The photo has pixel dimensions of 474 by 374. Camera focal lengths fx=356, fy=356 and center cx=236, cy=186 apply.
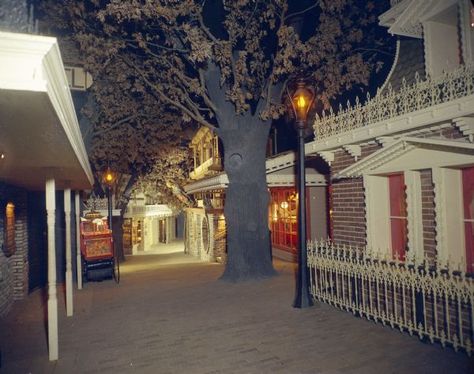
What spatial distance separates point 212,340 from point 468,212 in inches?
199

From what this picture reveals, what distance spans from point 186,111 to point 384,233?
7013 millimetres

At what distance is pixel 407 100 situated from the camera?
273 inches

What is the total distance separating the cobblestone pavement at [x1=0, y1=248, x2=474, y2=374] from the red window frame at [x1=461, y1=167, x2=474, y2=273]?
199cm

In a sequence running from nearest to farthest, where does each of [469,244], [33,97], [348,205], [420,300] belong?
[33,97], [420,300], [469,244], [348,205]

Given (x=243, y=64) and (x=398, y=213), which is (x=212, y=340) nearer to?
(x=398, y=213)

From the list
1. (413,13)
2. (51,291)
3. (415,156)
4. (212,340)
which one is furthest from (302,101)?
(51,291)

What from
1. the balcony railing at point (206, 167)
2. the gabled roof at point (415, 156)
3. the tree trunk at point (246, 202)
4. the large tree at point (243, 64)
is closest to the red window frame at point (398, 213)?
the gabled roof at point (415, 156)

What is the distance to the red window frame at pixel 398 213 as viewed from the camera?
7699 millimetres

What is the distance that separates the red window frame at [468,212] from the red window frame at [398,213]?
1295mm

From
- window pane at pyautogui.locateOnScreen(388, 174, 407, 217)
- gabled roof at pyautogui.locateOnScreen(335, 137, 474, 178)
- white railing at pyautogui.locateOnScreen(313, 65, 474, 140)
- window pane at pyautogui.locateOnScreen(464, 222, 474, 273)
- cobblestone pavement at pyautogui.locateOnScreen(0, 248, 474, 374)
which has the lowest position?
cobblestone pavement at pyautogui.locateOnScreen(0, 248, 474, 374)

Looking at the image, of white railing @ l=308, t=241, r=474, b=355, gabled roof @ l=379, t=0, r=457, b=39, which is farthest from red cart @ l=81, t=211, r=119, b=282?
gabled roof @ l=379, t=0, r=457, b=39

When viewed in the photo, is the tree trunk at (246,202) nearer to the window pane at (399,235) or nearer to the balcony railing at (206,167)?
the window pane at (399,235)

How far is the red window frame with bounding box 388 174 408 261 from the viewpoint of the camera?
25.3 feet

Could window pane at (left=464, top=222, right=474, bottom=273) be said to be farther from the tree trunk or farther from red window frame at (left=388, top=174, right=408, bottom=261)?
the tree trunk
